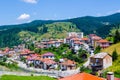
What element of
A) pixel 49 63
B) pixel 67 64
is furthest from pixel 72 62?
pixel 49 63

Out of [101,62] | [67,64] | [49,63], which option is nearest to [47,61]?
[49,63]

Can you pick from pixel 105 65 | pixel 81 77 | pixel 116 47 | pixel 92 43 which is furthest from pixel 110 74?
pixel 92 43

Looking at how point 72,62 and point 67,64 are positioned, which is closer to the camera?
point 72,62

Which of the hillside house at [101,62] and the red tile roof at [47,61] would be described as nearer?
the hillside house at [101,62]

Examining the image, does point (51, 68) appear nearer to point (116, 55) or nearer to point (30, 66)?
point (30, 66)

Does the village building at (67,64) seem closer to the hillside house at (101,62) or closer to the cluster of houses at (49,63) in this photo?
the cluster of houses at (49,63)

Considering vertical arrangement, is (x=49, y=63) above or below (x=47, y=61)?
below

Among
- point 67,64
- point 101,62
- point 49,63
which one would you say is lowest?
point 49,63

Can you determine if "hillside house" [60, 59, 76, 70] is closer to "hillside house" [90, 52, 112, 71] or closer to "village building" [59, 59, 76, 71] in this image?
"village building" [59, 59, 76, 71]

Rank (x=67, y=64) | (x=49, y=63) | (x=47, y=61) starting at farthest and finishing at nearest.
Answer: (x=47, y=61) → (x=49, y=63) → (x=67, y=64)

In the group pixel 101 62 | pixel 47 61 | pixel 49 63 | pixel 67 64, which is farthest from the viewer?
pixel 47 61

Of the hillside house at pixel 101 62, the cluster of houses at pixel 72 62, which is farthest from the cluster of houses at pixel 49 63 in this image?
the hillside house at pixel 101 62

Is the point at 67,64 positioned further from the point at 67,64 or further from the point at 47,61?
the point at 47,61

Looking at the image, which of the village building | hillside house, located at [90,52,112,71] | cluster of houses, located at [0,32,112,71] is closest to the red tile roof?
cluster of houses, located at [0,32,112,71]
